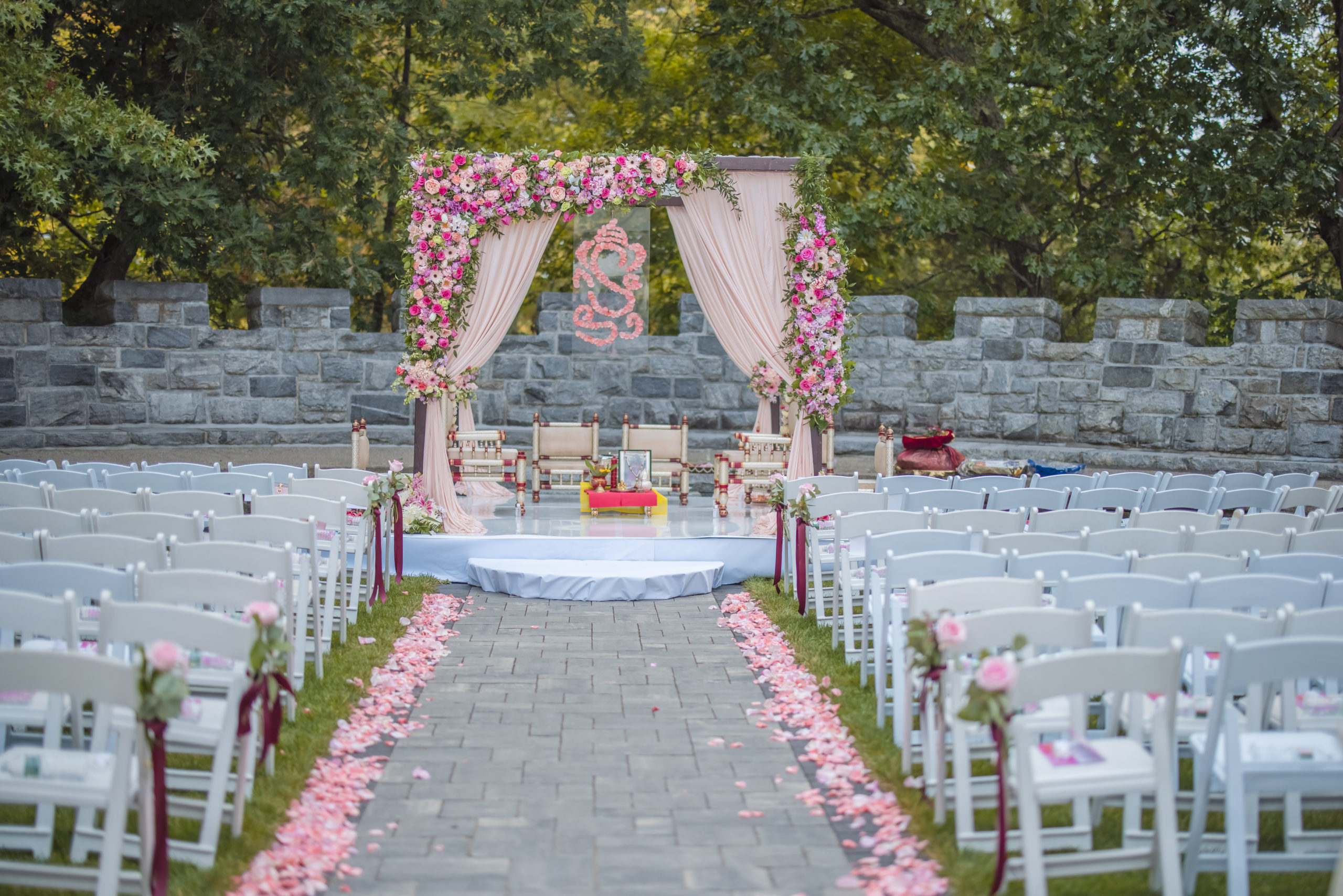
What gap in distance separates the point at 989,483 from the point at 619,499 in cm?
279

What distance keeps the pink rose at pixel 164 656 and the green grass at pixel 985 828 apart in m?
2.20

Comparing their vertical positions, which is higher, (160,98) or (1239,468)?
(160,98)

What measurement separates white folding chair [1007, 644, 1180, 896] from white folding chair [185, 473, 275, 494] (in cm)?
505

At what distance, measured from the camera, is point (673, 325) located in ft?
56.2

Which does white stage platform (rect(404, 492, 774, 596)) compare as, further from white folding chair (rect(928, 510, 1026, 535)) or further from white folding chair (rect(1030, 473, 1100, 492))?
white folding chair (rect(928, 510, 1026, 535))

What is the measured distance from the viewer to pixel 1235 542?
5.45 m

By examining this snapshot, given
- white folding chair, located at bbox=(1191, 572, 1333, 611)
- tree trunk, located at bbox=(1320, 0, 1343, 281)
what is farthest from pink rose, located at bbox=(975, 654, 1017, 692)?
tree trunk, located at bbox=(1320, 0, 1343, 281)

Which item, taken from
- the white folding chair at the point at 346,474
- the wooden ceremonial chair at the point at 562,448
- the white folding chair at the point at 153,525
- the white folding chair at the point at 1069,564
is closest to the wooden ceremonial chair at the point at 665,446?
the wooden ceremonial chair at the point at 562,448

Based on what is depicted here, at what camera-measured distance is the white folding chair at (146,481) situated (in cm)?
691

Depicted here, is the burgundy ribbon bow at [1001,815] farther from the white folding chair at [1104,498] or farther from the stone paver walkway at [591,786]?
the white folding chair at [1104,498]

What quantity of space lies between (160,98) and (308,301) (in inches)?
96.2

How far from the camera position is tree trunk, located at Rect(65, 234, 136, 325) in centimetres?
1258

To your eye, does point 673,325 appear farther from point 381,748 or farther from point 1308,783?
point 1308,783

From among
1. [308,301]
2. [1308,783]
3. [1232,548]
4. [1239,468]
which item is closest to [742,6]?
[308,301]
